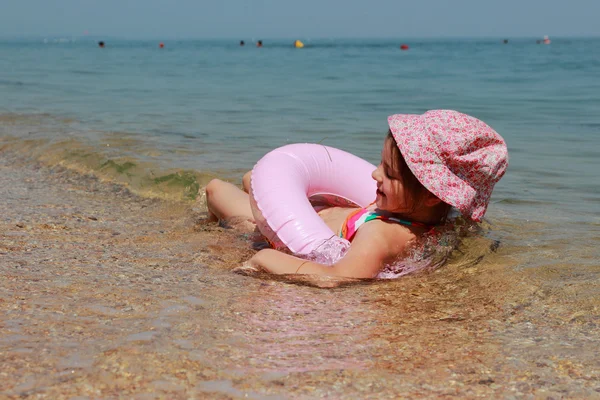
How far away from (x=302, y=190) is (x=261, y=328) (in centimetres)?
125

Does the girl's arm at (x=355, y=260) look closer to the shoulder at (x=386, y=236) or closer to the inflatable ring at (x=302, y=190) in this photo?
the shoulder at (x=386, y=236)

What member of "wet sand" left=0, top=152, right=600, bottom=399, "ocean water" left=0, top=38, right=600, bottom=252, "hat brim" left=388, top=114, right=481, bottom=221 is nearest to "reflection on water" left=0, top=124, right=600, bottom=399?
"wet sand" left=0, top=152, right=600, bottom=399

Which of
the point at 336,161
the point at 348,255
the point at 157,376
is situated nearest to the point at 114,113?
the point at 336,161

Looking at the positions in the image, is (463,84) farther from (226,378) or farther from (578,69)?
(226,378)

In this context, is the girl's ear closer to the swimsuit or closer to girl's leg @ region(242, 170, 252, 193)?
the swimsuit

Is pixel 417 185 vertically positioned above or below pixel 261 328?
above

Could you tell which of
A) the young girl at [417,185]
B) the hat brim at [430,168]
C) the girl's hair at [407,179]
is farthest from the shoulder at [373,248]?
Result: the hat brim at [430,168]

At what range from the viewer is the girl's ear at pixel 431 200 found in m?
3.25

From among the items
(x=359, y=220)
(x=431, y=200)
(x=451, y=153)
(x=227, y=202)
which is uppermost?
(x=451, y=153)

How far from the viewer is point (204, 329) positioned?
2486 millimetres

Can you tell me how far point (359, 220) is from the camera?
347 cm

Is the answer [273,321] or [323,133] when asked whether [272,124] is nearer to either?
[323,133]

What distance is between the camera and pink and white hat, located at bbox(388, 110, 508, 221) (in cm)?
310

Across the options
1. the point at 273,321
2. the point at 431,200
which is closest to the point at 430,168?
the point at 431,200
